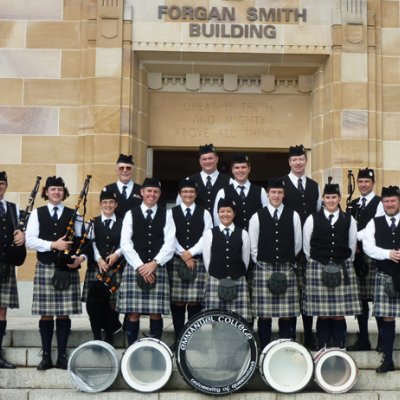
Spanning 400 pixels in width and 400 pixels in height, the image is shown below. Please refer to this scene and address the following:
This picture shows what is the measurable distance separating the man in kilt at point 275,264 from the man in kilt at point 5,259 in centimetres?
234

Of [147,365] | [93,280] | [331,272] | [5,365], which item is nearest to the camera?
[147,365]

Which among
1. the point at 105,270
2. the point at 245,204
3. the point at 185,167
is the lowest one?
the point at 105,270

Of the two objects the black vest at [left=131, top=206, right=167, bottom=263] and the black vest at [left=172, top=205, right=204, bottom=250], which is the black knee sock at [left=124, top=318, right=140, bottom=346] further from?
the black vest at [left=172, top=205, right=204, bottom=250]

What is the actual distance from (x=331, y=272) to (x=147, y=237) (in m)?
1.78

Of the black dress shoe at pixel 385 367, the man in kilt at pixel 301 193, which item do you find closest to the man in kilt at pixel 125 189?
the man in kilt at pixel 301 193

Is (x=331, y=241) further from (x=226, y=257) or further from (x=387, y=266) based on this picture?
(x=226, y=257)

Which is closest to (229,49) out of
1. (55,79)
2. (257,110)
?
(257,110)

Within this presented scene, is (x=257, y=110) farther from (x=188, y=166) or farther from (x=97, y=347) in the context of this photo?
(x=97, y=347)

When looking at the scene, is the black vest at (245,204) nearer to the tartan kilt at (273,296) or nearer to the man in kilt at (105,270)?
the tartan kilt at (273,296)

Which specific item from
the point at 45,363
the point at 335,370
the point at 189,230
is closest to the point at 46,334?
the point at 45,363

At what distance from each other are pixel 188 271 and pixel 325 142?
166 inches

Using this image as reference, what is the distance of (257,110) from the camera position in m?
10.4

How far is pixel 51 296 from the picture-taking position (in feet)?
21.0

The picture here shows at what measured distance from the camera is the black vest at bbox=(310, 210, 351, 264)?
635 centimetres
